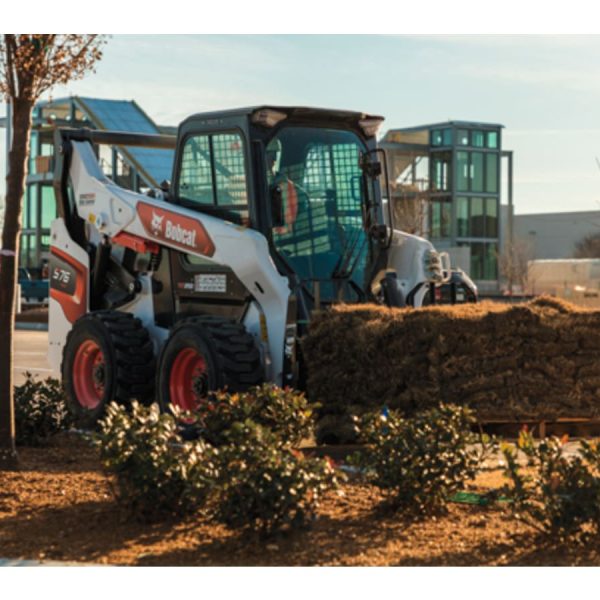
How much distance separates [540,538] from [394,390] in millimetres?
3523

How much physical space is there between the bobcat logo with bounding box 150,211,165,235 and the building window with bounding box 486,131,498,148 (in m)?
56.2

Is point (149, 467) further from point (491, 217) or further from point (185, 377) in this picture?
point (491, 217)

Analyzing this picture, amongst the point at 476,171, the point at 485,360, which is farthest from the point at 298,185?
the point at 476,171

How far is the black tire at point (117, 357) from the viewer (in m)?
12.5

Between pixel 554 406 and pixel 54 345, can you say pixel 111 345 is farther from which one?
pixel 554 406

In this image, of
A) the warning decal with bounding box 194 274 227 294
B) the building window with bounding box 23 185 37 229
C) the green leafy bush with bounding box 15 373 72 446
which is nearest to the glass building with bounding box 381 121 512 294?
the building window with bounding box 23 185 37 229

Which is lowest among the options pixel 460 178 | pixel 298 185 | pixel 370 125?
pixel 298 185

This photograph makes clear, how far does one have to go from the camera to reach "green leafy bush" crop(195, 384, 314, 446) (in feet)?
28.1

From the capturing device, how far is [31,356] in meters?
25.2

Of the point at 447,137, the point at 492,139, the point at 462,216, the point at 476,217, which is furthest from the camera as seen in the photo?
the point at 476,217

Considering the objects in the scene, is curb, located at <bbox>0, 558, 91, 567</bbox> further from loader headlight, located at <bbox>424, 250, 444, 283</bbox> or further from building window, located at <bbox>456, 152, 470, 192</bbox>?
building window, located at <bbox>456, 152, 470, 192</bbox>

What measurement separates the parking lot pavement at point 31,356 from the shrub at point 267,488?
38.6ft

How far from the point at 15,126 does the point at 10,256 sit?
935 mm

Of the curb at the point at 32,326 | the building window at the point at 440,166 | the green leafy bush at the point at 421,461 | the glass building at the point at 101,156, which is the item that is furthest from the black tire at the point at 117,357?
the building window at the point at 440,166
